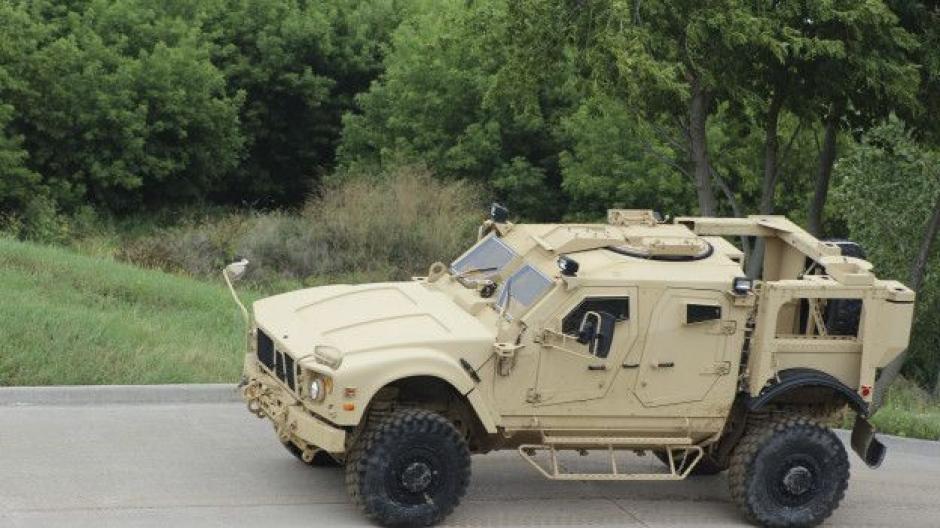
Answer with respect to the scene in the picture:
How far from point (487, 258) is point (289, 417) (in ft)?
6.78

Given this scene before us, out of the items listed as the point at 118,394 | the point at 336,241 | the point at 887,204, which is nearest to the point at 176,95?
the point at 336,241

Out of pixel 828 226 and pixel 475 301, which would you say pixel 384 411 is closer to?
pixel 475 301

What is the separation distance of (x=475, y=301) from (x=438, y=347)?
0.88 m

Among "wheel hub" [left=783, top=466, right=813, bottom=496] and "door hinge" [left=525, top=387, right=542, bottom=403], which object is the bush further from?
"wheel hub" [left=783, top=466, right=813, bottom=496]

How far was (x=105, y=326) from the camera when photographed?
13734 millimetres

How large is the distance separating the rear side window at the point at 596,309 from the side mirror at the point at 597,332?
8 centimetres

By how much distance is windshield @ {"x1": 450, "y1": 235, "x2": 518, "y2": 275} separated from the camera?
10758 mm

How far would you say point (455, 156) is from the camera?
3375 centimetres

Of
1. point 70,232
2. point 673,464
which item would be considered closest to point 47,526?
point 673,464

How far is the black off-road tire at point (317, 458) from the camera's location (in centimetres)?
1097

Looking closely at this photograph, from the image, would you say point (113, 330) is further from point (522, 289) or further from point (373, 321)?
point (522, 289)

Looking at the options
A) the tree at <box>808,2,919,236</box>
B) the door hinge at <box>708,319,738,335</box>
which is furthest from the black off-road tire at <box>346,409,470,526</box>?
the tree at <box>808,2,919,236</box>

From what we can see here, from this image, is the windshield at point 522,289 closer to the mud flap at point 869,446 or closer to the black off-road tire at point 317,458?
the black off-road tire at point 317,458

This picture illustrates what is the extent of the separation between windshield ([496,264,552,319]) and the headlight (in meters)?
1.37
